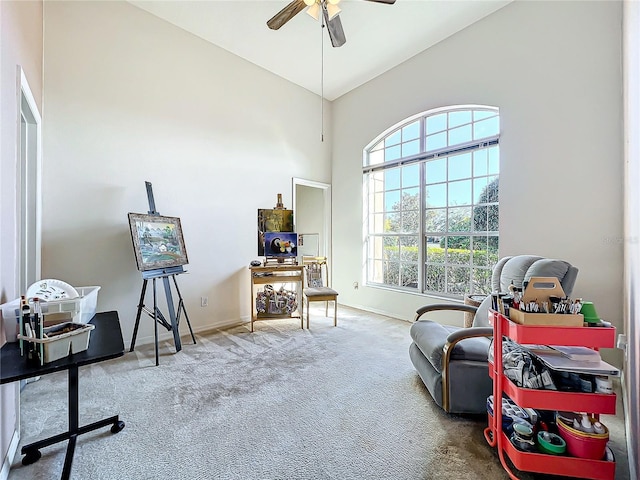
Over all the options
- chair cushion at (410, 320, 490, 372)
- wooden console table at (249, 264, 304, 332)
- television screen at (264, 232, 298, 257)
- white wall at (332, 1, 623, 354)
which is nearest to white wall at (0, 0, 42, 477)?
wooden console table at (249, 264, 304, 332)

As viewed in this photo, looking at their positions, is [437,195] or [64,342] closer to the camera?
[64,342]

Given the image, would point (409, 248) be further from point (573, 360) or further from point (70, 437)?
point (70, 437)

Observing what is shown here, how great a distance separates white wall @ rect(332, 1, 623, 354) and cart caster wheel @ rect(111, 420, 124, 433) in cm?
380

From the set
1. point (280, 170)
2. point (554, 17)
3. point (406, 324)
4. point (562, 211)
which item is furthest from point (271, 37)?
point (406, 324)

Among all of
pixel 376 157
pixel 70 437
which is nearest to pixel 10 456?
pixel 70 437

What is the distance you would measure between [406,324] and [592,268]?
2.16 m

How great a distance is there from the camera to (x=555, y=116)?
2898mm

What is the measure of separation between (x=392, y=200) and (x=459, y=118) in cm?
145

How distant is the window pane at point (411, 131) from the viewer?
4273 mm

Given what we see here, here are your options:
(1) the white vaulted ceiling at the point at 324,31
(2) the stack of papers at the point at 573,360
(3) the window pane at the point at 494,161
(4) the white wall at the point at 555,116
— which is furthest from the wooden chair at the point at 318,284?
(1) the white vaulted ceiling at the point at 324,31

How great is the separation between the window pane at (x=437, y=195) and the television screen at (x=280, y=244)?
200cm

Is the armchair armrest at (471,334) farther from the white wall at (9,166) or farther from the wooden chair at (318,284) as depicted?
the white wall at (9,166)

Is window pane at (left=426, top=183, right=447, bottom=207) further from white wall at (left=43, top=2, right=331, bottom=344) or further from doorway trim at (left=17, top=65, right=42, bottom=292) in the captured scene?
doorway trim at (left=17, top=65, right=42, bottom=292)

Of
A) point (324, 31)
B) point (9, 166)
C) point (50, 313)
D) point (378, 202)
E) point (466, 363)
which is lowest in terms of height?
point (466, 363)
